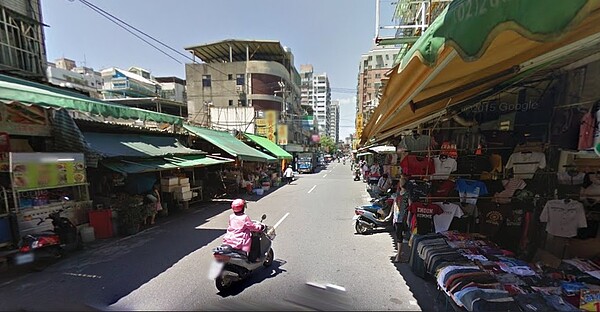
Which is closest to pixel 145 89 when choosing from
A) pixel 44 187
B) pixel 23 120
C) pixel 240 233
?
pixel 23 120

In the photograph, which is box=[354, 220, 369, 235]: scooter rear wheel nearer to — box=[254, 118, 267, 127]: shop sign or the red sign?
the red sign

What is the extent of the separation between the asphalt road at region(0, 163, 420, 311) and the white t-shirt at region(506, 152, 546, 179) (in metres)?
2.60

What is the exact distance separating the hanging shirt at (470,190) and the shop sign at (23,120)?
885 centimetres

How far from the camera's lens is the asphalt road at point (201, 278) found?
11.8ft

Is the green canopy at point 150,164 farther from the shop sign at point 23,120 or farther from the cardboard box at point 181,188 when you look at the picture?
the shop sign at point 23,120

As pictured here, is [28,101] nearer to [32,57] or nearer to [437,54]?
[437,54]

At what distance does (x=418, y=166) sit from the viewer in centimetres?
445

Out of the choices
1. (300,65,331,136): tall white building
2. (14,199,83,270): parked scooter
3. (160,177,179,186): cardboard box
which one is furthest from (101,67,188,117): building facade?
(300,65,331,136): tall white building

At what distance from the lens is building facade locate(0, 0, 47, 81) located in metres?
7.99

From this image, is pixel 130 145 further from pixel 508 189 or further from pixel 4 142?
pixel 508 189

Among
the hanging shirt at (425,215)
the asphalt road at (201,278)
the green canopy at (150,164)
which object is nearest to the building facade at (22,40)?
the green canopy at (150,164)

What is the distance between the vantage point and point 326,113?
9494 cm

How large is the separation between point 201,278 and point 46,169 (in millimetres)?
4641

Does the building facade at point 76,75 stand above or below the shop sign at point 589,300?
above
